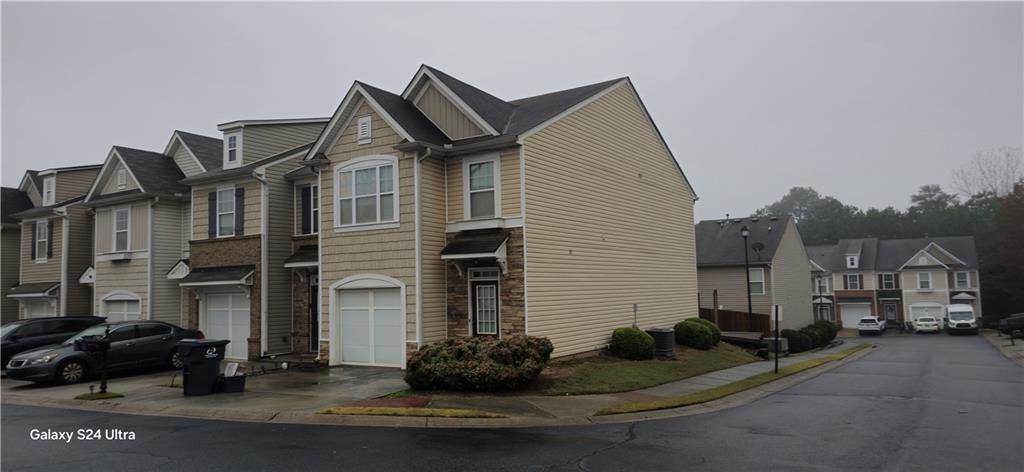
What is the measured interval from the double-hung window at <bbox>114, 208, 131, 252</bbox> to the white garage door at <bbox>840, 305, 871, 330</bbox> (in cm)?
6531

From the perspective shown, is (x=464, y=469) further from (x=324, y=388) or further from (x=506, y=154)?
(x=506, y=154)

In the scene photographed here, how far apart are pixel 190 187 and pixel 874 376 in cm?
2517

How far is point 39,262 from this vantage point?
1209 inches

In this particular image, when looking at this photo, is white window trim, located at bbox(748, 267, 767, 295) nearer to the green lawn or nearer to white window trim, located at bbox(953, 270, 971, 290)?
the green lawn

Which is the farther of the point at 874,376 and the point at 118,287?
the point at 118,287

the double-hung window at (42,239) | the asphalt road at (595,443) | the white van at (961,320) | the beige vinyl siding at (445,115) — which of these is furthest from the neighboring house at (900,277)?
the double-hung window at (42,239)

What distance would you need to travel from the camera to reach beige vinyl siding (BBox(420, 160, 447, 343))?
17.7m

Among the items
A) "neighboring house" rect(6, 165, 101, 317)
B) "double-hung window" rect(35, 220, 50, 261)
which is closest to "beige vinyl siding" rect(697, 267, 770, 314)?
"neighboring house" rect(6, 165, 101, 317)

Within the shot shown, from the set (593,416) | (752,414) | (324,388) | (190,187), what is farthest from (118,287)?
(752,414)

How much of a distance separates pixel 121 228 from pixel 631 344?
2099 cm

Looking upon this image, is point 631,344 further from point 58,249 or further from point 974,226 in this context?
point 974,226

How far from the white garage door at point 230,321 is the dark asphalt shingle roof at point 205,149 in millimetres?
6244

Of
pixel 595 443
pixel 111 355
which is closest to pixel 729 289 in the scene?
pixel 595 443

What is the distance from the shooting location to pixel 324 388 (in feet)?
49.8
